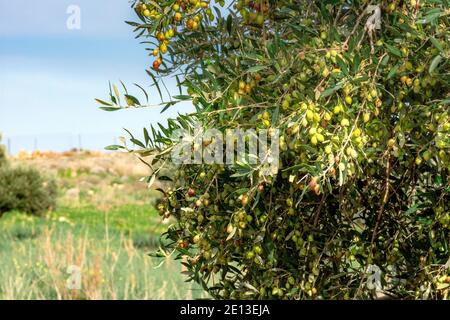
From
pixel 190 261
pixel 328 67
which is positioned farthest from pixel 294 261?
pixel 328 67

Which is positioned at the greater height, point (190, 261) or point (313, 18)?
point (313, 18)

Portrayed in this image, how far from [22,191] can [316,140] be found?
19.1m

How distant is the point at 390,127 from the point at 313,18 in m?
0.59

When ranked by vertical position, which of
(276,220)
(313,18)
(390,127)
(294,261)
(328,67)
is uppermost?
(313,18)

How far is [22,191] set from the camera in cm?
2033

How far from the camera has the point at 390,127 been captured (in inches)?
108

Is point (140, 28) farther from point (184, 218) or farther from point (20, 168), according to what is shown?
point (20, 168)

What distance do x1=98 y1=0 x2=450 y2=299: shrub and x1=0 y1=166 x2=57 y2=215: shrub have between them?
1800 cm

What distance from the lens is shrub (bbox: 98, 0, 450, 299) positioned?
252 cm
